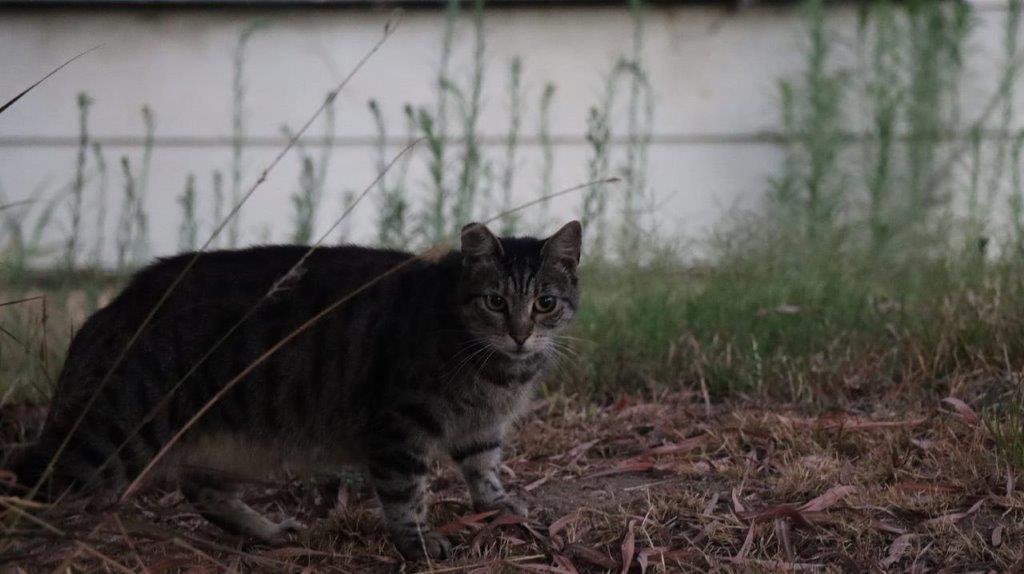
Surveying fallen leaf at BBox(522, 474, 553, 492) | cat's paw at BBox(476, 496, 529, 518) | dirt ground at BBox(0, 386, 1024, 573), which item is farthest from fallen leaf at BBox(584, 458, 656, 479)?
cat's paw at BBox(476, 496, 529, 518)

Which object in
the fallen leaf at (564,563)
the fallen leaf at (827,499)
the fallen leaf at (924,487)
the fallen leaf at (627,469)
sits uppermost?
the fallen leaf at (924,487)

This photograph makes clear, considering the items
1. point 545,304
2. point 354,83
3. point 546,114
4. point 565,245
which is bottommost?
point 545,304

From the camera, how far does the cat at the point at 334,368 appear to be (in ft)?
8.93

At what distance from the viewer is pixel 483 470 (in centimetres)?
293

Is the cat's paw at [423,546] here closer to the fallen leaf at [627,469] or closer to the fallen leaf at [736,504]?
the fallen leaf at [627,469]

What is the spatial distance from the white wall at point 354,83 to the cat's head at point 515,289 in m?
3.05

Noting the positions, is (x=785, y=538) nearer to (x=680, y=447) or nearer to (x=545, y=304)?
(x=680, y=447)

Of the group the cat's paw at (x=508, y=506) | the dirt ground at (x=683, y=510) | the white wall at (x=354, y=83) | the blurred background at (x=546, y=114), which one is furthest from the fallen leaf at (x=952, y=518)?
the white wall at (x=354, y=83)

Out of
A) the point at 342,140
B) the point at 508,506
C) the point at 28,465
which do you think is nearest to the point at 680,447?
the point at 508,506

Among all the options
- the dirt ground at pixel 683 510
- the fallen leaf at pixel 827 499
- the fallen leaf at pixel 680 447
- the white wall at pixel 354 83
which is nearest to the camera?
the dirt ground at pixel 683 510

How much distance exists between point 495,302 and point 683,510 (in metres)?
0.72

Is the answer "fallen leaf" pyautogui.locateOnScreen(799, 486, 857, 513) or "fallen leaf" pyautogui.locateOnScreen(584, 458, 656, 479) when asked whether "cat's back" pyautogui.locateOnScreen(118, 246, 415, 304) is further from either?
"fallen leaf" pyautogui.locateOnScreen(799, 486, 857, 513)

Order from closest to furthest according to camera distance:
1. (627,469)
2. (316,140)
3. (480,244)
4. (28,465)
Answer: (28,465) → (480,244) → (627,469) → (316,140)

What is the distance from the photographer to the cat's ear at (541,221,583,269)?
2947 mm
